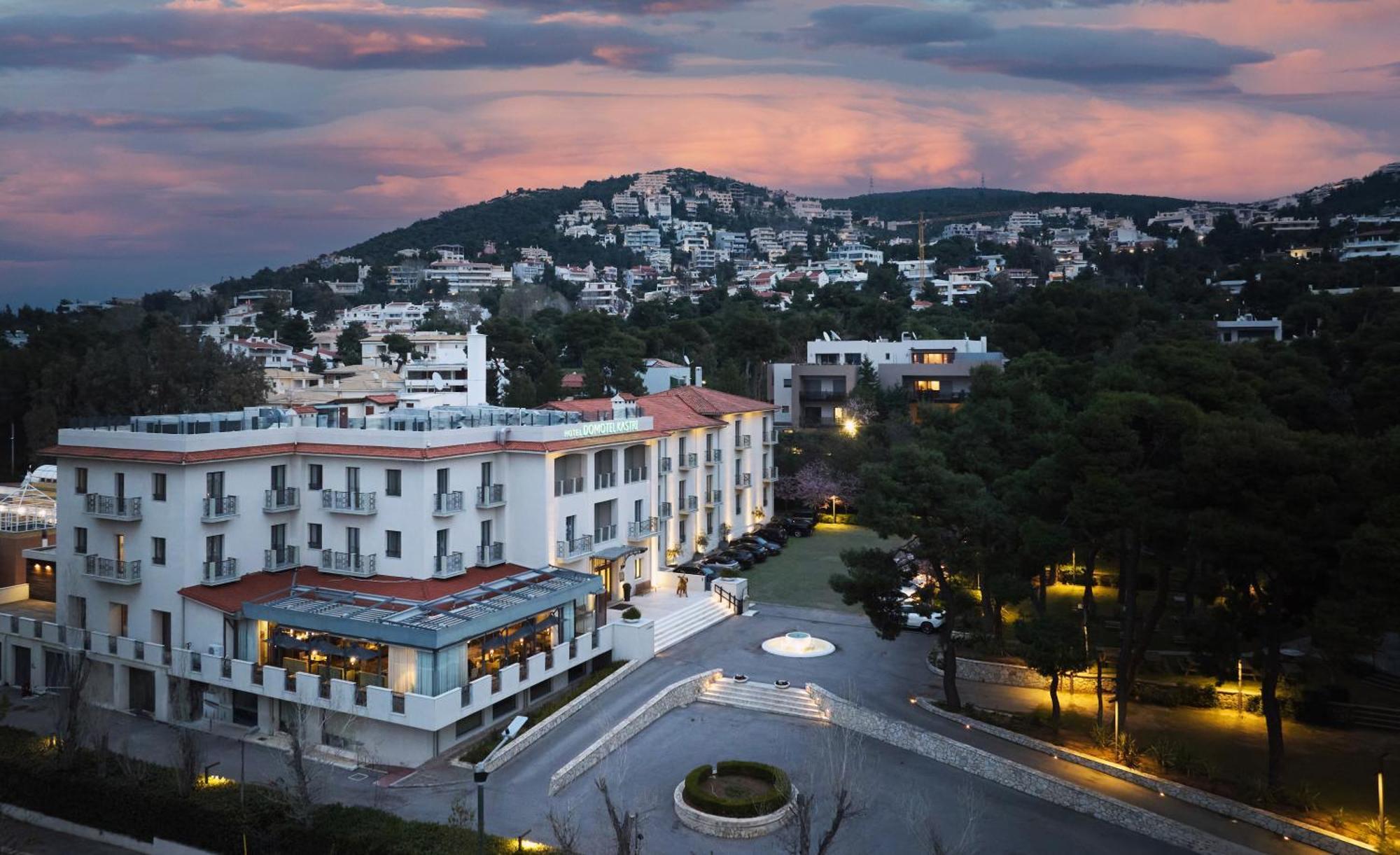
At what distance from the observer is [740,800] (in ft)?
74.7

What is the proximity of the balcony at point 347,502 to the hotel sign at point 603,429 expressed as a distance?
710 cm

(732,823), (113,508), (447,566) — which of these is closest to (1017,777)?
(732,823)

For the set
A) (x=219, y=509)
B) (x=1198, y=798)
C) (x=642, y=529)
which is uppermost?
(x=219, y=509)

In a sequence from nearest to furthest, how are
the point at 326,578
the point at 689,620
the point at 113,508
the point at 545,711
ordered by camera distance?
the point at 545,711, the point at 113,508, the point at 326,578, the point at 689,620

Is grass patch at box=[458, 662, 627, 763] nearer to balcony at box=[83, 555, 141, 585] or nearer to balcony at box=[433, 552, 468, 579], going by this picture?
balcony at box=[433, 552, 468, 579]

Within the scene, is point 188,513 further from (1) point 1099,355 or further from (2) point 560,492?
(1) point 1099,355

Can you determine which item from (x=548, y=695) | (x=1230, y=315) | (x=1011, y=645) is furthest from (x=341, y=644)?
(x=1230, y=315)

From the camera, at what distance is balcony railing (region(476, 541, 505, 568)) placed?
33.0 m

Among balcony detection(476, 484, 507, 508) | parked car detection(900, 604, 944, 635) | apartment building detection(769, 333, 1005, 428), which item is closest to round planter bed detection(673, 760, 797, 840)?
balcony detection(476, 484, 507, 508)

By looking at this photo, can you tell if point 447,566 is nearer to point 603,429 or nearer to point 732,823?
point 603,429

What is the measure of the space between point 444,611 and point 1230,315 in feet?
277

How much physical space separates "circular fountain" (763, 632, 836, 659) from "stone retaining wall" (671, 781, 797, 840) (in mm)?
10498

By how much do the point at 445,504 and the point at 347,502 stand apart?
3282 mm

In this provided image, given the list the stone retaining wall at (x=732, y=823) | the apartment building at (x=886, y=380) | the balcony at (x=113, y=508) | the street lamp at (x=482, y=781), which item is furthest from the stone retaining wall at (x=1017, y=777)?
the apartment building at (x=886, y=380)
